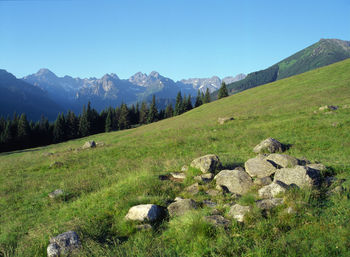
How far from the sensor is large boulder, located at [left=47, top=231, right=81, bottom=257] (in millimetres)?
5238

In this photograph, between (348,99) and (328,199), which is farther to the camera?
(348,99)

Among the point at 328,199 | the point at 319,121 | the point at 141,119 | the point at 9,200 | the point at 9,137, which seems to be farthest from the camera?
the point at 141,119

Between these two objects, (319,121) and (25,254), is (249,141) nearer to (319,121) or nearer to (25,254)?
(319,121)

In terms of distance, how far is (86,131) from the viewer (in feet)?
313

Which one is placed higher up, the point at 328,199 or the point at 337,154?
the point at 328,199

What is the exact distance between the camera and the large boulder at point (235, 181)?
27.5 feet

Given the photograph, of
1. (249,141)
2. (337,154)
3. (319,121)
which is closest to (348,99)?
(319,121)

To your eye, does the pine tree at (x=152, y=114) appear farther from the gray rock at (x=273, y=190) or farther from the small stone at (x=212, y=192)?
the gray rock at (x=273, y=190)

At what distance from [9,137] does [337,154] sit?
99.9m

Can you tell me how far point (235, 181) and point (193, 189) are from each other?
5.93ft

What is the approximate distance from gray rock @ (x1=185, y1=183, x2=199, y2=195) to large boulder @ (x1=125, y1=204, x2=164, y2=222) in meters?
2.00

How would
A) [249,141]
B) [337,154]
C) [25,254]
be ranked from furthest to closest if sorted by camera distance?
[249,141]
[337,154]
[25,254]

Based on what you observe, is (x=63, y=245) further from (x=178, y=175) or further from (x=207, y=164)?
(x=207, y=164)

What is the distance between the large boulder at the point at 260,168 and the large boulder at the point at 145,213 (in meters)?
4.77
